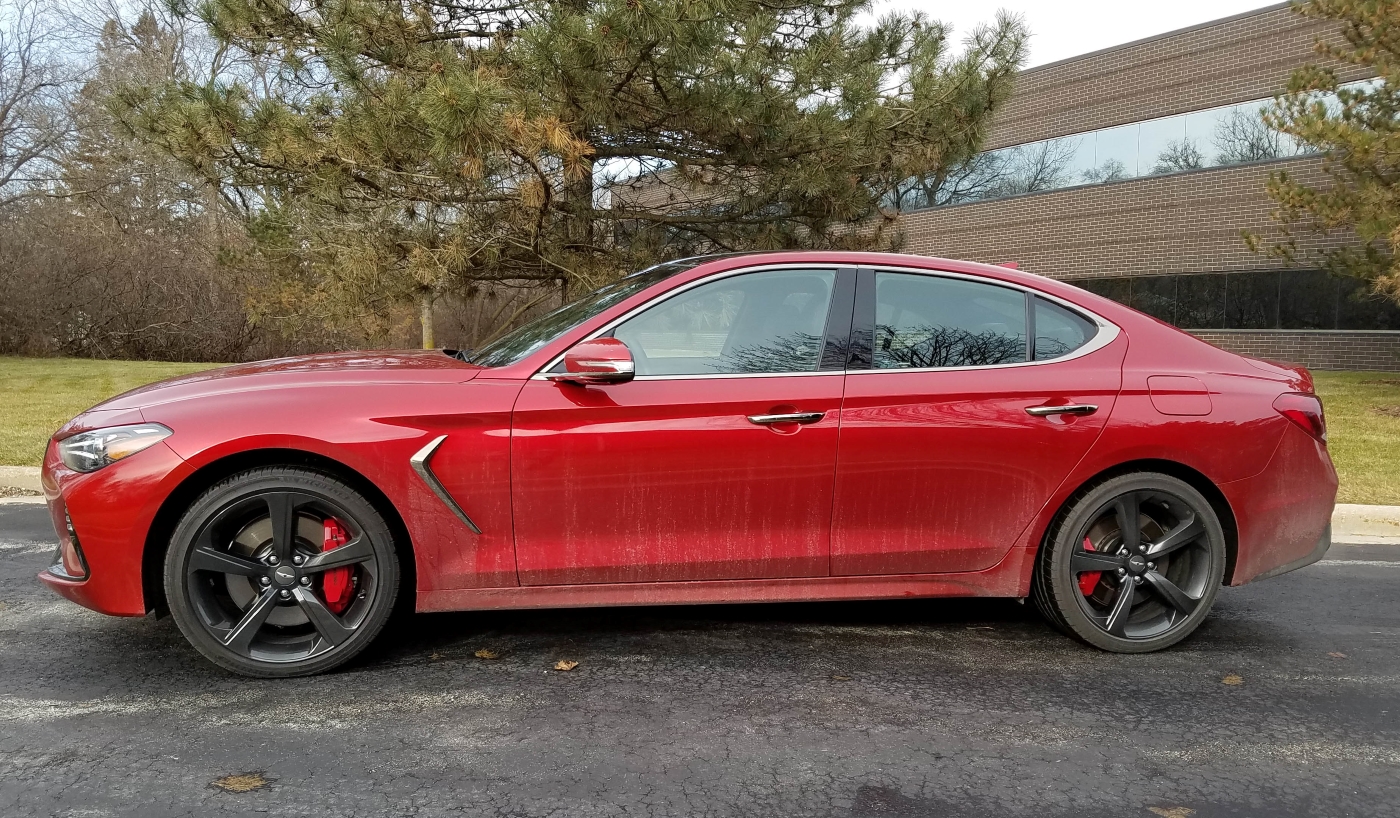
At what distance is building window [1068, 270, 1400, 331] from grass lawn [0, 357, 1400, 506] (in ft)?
4.82

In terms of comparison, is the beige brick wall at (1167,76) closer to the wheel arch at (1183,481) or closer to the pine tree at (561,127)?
the pine tree at (561,127)

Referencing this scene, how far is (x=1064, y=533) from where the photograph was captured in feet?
12.2

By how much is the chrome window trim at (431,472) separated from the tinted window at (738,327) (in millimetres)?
781

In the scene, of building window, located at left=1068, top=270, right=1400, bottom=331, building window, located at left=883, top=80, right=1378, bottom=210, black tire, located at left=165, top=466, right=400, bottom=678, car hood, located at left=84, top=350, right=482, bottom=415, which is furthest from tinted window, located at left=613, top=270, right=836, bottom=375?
building window, located at left=1068, top=270, right=1400, bottom=331

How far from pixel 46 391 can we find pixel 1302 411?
1528 cm

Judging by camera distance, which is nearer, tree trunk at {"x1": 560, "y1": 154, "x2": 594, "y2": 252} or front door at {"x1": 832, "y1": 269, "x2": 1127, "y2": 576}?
front door at {"x1": 832, "y1": 269, "x2": 1127, "y2": 576}

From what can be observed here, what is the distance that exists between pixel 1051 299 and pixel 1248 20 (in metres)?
20.9

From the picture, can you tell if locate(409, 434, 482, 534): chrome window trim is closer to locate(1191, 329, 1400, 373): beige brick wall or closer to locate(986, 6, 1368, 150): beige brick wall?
locate(986, 6, 1368, 150): beige brick wall

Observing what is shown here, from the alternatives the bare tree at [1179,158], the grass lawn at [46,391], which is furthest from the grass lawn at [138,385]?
the bare tree at [1179,158]

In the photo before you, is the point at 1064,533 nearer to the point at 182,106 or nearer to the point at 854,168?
the point at 854,168

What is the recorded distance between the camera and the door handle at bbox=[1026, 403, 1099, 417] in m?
3.64

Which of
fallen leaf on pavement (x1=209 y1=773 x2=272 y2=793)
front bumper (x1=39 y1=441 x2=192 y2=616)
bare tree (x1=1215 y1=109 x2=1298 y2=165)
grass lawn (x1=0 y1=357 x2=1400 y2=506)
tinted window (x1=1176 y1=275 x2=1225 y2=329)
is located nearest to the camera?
fallen leaf on pavement (x1=209 y1=773 x2=272 y2=793)

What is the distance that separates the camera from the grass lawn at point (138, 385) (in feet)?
25.6

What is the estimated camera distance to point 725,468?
346cm
